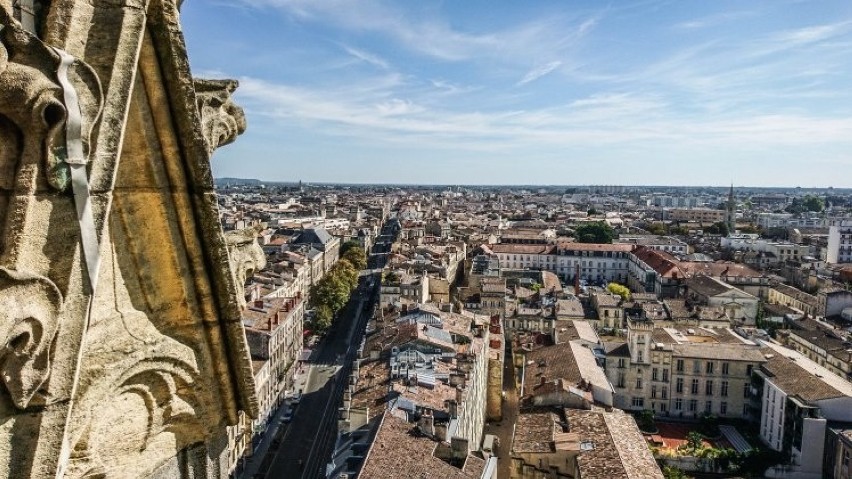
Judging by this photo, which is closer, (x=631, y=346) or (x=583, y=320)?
(x=631, y=346)

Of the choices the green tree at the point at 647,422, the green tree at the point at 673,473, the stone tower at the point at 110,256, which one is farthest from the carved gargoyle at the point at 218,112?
the green tree at the point at 647,422

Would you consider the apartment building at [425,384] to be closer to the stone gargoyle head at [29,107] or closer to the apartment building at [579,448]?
the apartment building at [579,448]

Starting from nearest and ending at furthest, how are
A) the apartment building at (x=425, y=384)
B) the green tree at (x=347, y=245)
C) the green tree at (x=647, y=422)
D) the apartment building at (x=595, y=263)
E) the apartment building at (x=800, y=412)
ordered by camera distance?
the apartment building at (x=425, y=384) → the apartment building at (x=800, y=412) → the green tree at (x=647, y=422) → the apartment building at (x=595, y=263) → the green tree at (x=347, y=245)

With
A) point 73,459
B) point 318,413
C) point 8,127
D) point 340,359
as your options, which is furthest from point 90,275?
point 340,359

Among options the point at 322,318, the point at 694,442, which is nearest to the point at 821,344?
the point at 694,442

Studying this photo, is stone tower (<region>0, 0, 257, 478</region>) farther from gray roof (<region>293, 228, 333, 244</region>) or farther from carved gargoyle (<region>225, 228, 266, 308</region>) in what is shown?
gray roof (<region>293, 228, 333, 244</region>)

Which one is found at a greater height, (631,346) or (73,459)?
(73,459)

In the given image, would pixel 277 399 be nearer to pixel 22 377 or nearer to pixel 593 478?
pixel 593 478
